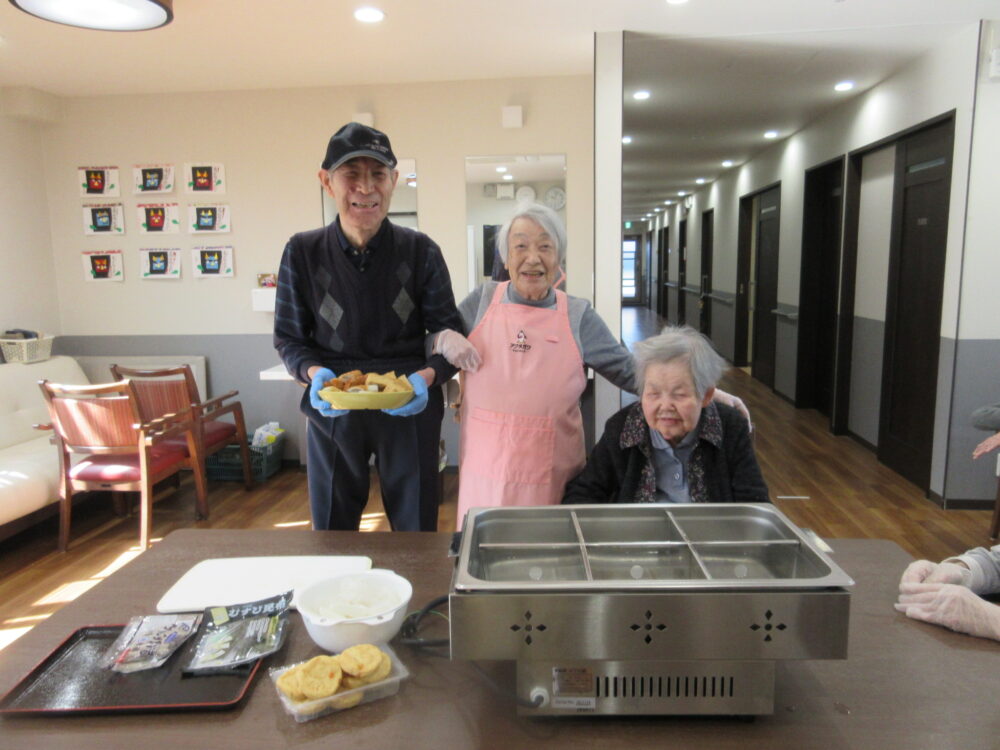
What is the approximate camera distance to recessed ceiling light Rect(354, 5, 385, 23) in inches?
122

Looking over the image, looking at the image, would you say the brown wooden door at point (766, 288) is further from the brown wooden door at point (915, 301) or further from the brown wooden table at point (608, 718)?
the brown wooden table at point (608, 718)

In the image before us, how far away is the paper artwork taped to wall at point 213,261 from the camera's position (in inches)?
181

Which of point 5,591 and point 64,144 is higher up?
point 64,144

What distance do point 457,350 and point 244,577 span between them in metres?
0.74

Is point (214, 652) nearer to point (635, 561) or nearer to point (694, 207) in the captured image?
point (635, 561)

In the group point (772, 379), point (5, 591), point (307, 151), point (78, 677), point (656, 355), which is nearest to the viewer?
point (78, 677)

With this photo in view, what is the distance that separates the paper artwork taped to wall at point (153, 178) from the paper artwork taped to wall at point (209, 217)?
0.70 ft

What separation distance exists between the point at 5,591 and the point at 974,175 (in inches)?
198

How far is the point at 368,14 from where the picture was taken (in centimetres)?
317

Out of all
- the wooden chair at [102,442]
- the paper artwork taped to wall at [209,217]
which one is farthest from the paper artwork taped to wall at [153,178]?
the wooden chair at [102,442]

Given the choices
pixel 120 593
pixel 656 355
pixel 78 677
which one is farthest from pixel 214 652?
pixel 656 355

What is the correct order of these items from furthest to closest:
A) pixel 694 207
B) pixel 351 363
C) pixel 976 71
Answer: pixel 694 207 < pixel 976 71 < pixel 351 363

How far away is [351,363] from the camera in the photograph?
1.82 meters

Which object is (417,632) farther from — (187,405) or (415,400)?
(187,405)
